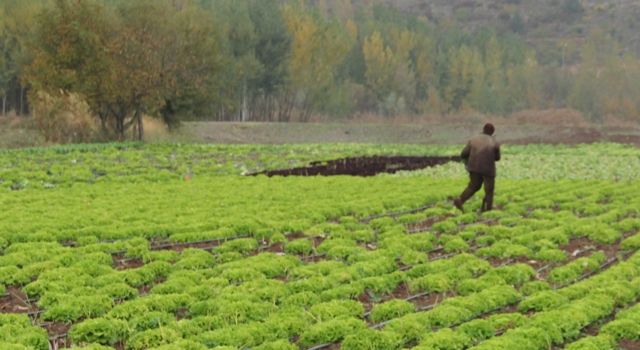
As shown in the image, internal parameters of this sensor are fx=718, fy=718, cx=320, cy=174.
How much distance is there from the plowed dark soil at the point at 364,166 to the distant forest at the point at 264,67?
46.2 ft

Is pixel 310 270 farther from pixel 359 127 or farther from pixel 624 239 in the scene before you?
pixel 359 127

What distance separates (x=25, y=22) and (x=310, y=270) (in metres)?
61.0

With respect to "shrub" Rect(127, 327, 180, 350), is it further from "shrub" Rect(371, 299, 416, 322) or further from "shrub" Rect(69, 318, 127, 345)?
"shrub" Rect(371, 299, 416, 322)

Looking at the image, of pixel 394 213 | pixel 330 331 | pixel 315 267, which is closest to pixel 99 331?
pixel 330 331

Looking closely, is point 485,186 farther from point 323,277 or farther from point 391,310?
point 391,310

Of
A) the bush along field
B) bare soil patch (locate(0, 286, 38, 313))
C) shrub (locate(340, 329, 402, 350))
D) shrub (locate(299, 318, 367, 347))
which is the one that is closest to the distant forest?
the bush along field

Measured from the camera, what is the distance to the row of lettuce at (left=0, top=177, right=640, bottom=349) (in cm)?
869

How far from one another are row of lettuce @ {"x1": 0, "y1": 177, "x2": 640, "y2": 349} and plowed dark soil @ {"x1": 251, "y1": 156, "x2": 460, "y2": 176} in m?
11.0

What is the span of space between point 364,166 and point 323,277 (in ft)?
74.7

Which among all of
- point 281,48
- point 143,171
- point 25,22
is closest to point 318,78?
point 281,48

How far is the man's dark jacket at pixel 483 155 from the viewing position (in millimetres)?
17531

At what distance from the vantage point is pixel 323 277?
11148mm

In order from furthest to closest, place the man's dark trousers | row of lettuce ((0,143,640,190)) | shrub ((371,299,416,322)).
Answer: row of lettuce ((0,143,640,190))
the man's dark trousers
shrub ((371,299,416,322))

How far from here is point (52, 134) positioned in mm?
42562
